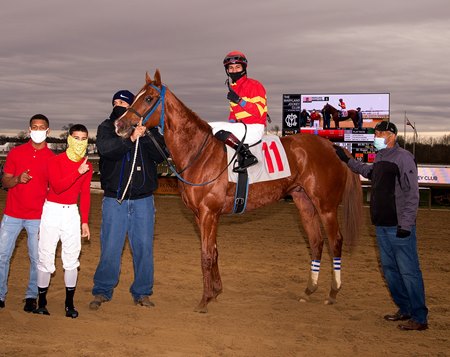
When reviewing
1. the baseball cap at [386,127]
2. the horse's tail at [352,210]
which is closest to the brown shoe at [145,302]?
the horse's tail at [352,210]

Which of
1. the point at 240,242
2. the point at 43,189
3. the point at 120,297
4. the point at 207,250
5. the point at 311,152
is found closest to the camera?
the point at 43,189

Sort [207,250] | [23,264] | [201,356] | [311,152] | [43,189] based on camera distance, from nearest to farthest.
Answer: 1. [201,356]
2. [43,189]
3. [207,250]
4. [311,152]
5. [23,264]

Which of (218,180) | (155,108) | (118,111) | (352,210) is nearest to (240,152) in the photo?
(218,180)

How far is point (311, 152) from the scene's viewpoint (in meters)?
7.41

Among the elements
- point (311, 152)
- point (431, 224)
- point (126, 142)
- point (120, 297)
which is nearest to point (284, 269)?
point (311, 152)

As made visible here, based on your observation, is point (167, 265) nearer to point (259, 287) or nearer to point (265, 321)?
point (259, 287)

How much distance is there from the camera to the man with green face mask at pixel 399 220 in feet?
18.7

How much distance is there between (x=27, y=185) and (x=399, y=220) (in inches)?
148

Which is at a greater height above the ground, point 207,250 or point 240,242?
point 207,250

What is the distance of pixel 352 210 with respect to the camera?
7.52 meters

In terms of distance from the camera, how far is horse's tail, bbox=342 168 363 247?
24.6 feet

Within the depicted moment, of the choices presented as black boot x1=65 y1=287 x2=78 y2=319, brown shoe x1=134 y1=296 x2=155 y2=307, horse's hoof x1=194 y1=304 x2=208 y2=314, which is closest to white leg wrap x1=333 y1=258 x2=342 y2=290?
horse's hoof x1=194 y1=304 x2=208 y2=314

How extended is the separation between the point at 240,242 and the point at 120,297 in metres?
4.52

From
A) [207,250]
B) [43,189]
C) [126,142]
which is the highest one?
[126,142]
